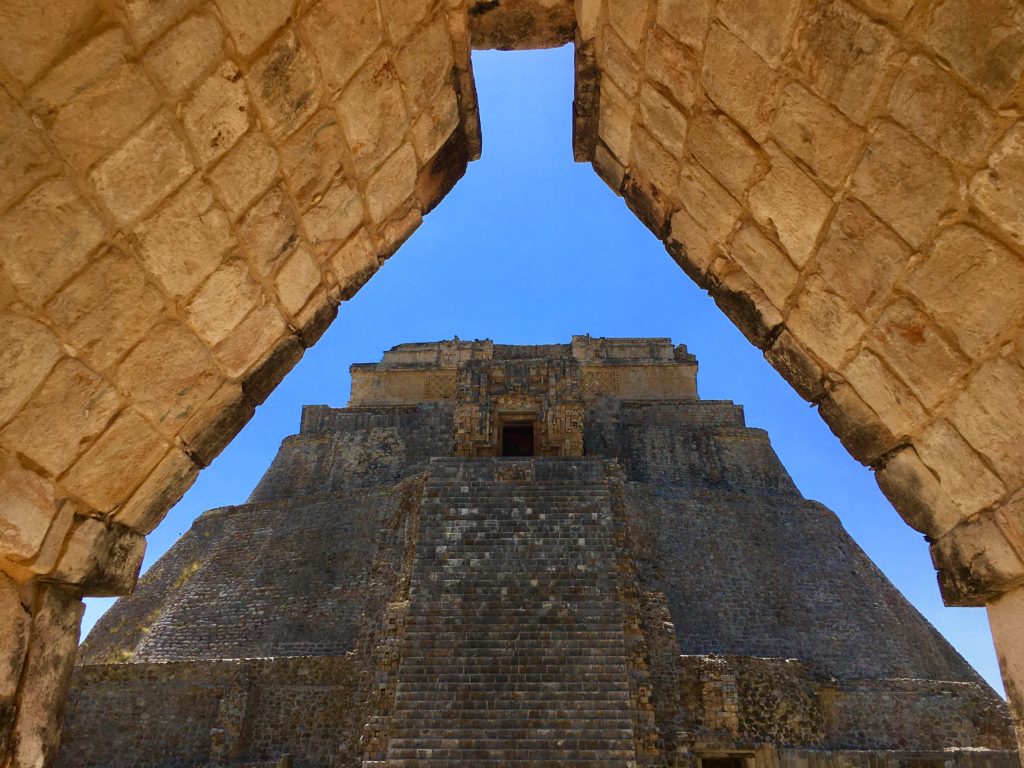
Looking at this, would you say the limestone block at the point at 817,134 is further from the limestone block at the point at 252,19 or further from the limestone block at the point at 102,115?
the limestone block at the point at 102,115

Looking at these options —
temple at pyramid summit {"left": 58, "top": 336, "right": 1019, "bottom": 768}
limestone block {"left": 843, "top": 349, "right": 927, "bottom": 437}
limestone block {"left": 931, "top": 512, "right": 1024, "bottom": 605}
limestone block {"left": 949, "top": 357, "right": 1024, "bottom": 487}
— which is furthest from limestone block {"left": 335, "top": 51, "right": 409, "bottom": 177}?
temple at pyramid summit {"left": 58, "top": 336, "right": 1019, "bottom": 768}

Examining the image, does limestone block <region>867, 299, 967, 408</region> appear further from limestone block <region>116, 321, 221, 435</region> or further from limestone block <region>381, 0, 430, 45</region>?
limestone block <region>116, 321, 221, 435</region>

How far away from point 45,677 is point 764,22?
2.89 m

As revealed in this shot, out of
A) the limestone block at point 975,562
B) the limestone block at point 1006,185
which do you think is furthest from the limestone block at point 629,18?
the limestone block at point 975,562

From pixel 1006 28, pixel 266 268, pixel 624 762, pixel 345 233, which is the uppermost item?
pixel 345 233

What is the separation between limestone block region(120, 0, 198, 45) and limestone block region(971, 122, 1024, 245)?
6.71ft

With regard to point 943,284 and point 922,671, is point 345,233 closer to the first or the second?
point 943,284

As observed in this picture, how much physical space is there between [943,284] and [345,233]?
2.04m

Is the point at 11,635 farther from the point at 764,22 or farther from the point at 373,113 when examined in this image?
the point at 764,22

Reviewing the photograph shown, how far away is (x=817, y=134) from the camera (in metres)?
1.93

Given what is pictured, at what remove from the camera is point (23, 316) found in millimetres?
1627

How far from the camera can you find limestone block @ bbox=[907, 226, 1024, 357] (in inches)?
64.7

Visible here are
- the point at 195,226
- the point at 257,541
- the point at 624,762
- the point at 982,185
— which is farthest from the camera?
the point at 257,541

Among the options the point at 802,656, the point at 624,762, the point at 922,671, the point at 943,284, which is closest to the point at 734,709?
the point at 624,762
